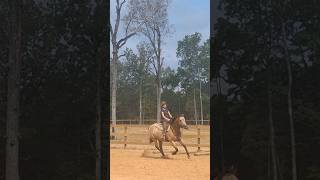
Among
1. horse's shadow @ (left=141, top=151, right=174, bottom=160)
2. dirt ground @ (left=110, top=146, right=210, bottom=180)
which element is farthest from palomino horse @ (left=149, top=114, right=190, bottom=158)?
dirt ground @ (left=110, top=146, right=210, bottom=180)

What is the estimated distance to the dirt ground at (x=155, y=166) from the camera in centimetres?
978

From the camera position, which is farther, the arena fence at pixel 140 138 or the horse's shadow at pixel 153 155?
the arena fence at pixel 140 138

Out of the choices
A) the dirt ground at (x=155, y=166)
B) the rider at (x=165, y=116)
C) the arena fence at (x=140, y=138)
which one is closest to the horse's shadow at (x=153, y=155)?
the dirt ground at (x=155, y=166)

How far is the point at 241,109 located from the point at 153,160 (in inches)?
353

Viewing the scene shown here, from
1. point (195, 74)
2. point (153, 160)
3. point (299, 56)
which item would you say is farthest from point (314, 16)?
point (195, 74)
